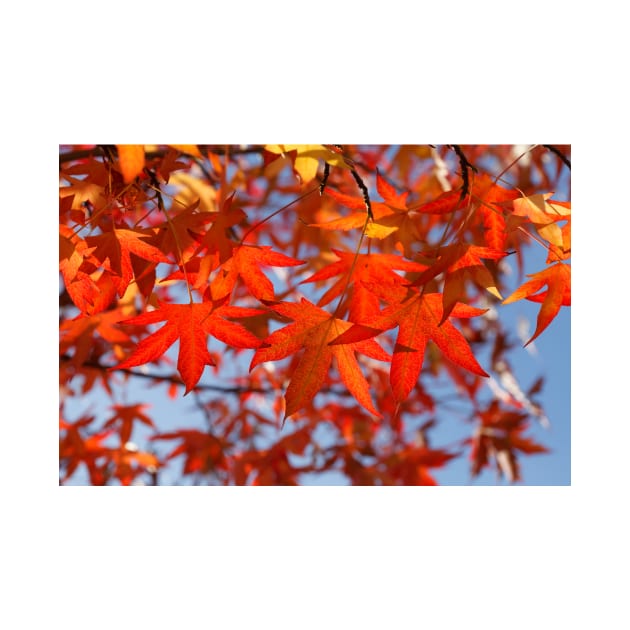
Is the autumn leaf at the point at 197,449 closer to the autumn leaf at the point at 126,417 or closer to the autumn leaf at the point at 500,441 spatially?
the autumn leaf at the point at 126,417

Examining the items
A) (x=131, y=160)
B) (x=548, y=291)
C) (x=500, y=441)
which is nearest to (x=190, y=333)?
(x=131, y=160)

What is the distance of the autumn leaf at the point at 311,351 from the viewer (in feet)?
2.02

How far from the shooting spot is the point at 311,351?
2.12 ft

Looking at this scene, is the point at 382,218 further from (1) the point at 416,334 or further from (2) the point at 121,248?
(2) the point at 121,248

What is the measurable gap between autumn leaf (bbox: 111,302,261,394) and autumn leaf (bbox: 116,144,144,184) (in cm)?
15

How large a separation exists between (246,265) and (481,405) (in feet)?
4.53

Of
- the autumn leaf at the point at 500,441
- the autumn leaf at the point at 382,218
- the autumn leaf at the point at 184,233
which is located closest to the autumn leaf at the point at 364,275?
the autumn leaf at the point at 382,218

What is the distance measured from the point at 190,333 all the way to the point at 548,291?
0.41 m

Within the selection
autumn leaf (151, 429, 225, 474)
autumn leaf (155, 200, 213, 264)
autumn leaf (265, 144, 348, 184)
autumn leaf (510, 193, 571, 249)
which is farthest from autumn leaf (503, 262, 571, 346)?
autumn leaf (151, 429, 225, 474)

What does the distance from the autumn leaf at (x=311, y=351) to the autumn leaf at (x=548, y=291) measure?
0.18 m

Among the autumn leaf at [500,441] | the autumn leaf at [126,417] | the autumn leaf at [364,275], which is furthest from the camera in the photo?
the autumn leaf at [500,441]

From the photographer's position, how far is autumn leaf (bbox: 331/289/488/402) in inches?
Answer: 24.4
